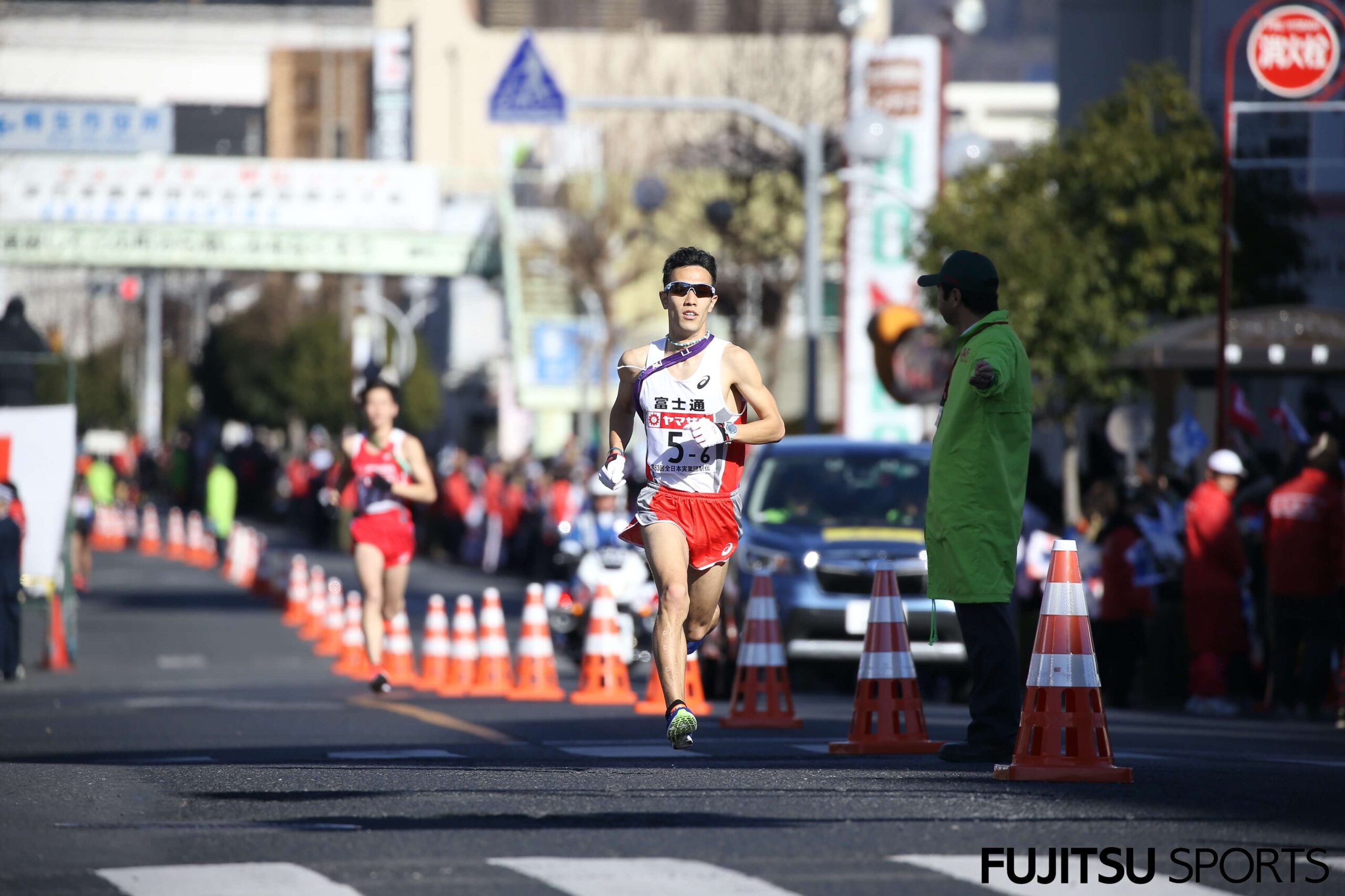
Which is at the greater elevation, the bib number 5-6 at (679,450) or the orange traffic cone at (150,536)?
the bib number 5-6 at (679,450)

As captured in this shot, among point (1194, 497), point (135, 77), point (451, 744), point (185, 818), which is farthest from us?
point (135, 77)

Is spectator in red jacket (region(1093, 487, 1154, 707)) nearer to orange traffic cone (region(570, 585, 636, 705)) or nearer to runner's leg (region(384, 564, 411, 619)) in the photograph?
orange traffic cone (region(570, 585, 636, 705))

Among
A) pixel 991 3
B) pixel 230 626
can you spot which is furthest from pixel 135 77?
pixel 991 3

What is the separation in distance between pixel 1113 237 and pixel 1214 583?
11.5 metres

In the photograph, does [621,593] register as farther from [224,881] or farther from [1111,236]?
[224,881]

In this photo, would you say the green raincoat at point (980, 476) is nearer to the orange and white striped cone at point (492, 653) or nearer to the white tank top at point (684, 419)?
the white tank top at point (684, 419)

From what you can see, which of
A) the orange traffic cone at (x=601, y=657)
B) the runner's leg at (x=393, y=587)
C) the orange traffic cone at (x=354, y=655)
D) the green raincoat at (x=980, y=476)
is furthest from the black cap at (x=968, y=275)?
the orange traffic cone at (x=354, y=655)

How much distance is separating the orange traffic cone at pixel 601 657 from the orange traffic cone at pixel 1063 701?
640cm

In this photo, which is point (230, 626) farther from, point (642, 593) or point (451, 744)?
point (451, 744)

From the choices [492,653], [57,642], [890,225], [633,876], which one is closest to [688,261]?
[633,876]

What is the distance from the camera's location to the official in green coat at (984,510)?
9367 mm

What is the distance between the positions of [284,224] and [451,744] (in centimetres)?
3414

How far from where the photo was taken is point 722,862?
665 centimetres

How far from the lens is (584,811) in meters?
7.67
